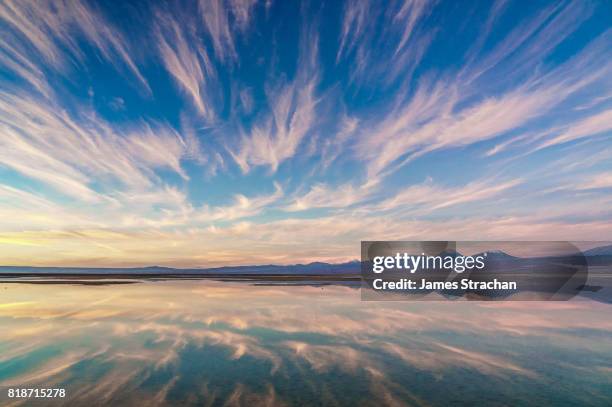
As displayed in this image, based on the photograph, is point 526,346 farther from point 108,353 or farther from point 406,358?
point 108,353

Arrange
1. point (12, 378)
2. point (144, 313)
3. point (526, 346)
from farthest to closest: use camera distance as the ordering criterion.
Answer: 1. point (144, 313)
2. point (526, 346)
3. point (12, 378)

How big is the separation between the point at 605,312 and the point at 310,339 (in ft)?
75.5

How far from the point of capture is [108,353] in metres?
14.2

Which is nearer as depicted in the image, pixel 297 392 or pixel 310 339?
pixel 297 392

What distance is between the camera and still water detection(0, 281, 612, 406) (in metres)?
9.97

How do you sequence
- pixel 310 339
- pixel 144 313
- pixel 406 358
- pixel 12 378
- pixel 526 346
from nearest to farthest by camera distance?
pixel 12 378 < pixel 406 358 < pixel 526 346 < pixel 310 339 < pixel 144 313

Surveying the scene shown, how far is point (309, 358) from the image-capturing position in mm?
13398

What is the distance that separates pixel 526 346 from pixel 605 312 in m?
15.0

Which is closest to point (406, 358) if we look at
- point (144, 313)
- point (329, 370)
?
point (329, 370)

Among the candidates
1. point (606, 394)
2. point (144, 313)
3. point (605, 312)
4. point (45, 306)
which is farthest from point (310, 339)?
point (45, 306)

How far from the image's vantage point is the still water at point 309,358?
9969 mm

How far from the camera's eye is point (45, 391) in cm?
1024

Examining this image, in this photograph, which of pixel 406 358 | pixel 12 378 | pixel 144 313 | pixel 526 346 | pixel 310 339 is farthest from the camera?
pixel 144 313

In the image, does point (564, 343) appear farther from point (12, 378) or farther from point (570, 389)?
point (12, 378)
